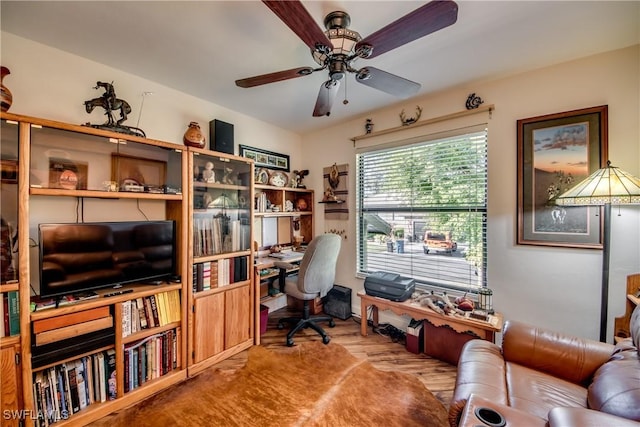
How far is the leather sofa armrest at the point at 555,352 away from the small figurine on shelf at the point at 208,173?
2537mm

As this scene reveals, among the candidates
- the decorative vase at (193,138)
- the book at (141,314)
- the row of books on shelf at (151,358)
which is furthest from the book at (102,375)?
the decorative vase at (193,138)

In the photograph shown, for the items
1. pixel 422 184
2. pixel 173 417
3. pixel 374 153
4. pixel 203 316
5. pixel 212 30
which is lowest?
pixel 173 417

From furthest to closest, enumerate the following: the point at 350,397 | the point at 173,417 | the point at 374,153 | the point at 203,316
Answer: the point at 374,153, the point at 203,316, the point at 350,397, the point at 173,417

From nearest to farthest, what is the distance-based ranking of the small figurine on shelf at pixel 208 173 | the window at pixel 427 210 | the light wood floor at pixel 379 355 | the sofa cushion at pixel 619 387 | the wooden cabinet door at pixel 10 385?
the sofa cushion at pixel 619 387 → the wooden cabinet door at pixel 10 385 → the light wood floor at pixel 379 355 → the small figurine on shelf at pixel 208 173 → the window at pixel 427 210

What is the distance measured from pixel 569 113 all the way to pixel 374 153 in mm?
1665

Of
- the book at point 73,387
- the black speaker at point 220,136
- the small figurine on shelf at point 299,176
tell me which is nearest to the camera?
the book at point 73,387

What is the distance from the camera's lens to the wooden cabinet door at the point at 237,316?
7.52 feet

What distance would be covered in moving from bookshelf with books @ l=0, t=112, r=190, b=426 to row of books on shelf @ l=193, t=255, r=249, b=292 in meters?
0.13

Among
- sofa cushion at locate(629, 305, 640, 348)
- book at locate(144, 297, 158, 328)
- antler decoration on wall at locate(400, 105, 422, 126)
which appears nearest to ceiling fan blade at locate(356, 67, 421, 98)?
antler decoration on wall at locate(400, 105, 422, 126)

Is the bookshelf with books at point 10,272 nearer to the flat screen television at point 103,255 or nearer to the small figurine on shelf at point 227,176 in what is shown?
the flat screen television at point 103,255

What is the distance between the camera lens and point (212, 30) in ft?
5.22

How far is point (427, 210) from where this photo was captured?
2.62 metres

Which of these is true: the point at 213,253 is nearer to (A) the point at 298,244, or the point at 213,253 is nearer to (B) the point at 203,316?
(B) the point at 203,316

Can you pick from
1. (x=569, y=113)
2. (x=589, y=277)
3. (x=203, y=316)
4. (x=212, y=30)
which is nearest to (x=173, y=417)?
(x=203, y=316)
